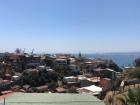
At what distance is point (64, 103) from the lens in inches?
338

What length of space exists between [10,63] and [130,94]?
167 feet

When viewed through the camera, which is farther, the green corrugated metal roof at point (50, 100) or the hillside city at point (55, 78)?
the hillside city at point (55, 78)

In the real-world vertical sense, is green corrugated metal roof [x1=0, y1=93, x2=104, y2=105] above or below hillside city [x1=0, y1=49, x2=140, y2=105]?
above

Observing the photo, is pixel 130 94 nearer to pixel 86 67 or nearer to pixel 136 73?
pixel 136 73

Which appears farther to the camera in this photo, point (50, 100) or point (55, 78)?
point (55, 78)

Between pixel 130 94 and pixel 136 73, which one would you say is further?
pixel 136 73

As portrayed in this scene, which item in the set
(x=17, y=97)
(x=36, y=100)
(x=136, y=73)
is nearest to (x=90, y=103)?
(x=36, y=100)

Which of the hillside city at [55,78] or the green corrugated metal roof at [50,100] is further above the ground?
the green corrugated metal roof at [50,100]

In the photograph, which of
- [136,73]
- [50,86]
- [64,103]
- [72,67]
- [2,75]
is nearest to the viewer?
[64,103]

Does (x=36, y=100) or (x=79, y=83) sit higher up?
(x=36, y=100)

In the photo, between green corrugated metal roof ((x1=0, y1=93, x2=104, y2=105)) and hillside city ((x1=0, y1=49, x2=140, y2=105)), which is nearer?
green corrugated metal roof ((x1=0, y1=93, x2=104, y2=105))

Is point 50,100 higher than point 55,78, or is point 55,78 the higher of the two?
point 50,100

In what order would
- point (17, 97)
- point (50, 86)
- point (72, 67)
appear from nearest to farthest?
point (17, 97) < point (50, 86) < point (72, 67)

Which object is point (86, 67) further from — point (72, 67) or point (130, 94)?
point (130, 94)
